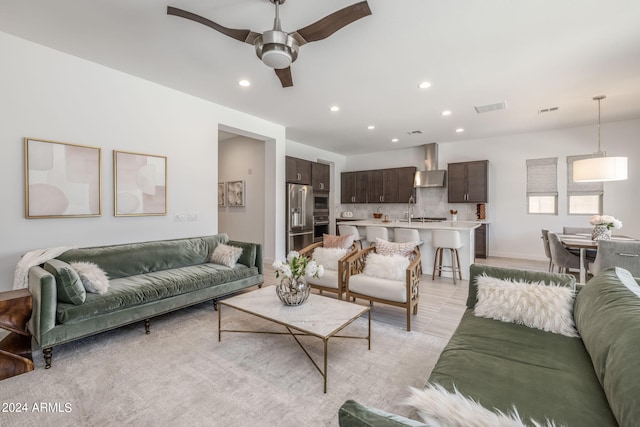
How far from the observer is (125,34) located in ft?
9.08

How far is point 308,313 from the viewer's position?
Answer: 2340mm

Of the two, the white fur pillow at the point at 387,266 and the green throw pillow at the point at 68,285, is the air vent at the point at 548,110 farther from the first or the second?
the green throw pillow at the point at 68,285

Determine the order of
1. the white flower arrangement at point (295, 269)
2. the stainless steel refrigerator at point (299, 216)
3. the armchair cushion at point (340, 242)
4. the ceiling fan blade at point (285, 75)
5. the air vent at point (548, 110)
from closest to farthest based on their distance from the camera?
1. the white flower arrangement at point (295, 269)
2. the ceiling fan blade at point (285, 75)
3. the armchair cushion at point (340, 242)
4. the air vent at point (548, 110)
5. the stainless steel refrigerator at point (299, 216)

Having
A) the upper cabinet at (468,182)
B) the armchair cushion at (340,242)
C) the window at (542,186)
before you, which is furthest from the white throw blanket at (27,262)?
the window at (542,186)

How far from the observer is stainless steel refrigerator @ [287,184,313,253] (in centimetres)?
611

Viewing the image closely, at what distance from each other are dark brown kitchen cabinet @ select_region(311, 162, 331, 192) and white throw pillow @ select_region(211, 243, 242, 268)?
3.38 meters

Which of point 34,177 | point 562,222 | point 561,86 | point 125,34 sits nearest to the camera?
point 125,34

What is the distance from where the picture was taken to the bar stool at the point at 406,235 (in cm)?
462

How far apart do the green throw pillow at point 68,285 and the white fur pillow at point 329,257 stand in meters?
2.42

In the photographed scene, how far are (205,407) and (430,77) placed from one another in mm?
3998

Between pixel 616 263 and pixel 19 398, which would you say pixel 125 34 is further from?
pixel 616 263

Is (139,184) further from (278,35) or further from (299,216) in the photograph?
(299,216)

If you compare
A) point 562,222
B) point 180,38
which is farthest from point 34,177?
point 562,222

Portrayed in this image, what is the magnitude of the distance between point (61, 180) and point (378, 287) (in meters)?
3.62
